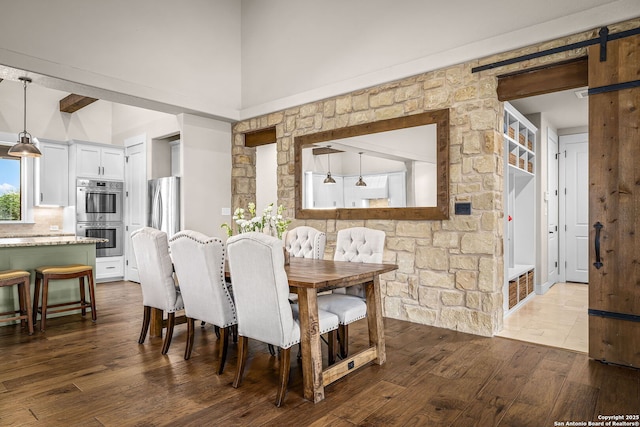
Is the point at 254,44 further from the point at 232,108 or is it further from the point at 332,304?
the point at 332,304

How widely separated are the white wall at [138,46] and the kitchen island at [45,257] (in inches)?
69.9

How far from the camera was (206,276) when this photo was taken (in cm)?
270

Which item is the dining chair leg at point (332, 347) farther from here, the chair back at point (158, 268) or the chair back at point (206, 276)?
the chair back at point (158, 268)

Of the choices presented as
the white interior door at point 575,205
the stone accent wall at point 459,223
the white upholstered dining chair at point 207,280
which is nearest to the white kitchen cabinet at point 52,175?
the white upholstered dining chair at point 207,280

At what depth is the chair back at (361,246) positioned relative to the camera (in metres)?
3.26

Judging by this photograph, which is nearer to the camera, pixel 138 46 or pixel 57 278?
pixel 57 278

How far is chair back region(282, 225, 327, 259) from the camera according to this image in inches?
143

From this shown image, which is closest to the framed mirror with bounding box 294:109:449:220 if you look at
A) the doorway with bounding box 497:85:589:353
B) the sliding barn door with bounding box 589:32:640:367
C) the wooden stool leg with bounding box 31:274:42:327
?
the sliding barn door with bounding box 589:32:640:367

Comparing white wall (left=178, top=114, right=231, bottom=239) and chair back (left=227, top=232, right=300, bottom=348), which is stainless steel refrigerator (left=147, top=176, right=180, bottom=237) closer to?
white wall (left=178, top=114, right=231, bottom=239)

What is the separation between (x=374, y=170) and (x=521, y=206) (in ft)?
8.68

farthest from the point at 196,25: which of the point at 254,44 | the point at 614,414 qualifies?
the point at 614,414

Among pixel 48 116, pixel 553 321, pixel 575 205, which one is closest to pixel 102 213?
pixel 48 116

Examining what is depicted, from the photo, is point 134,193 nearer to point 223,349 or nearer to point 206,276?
point 206,276

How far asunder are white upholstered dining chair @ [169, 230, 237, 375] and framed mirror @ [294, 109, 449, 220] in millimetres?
2153
